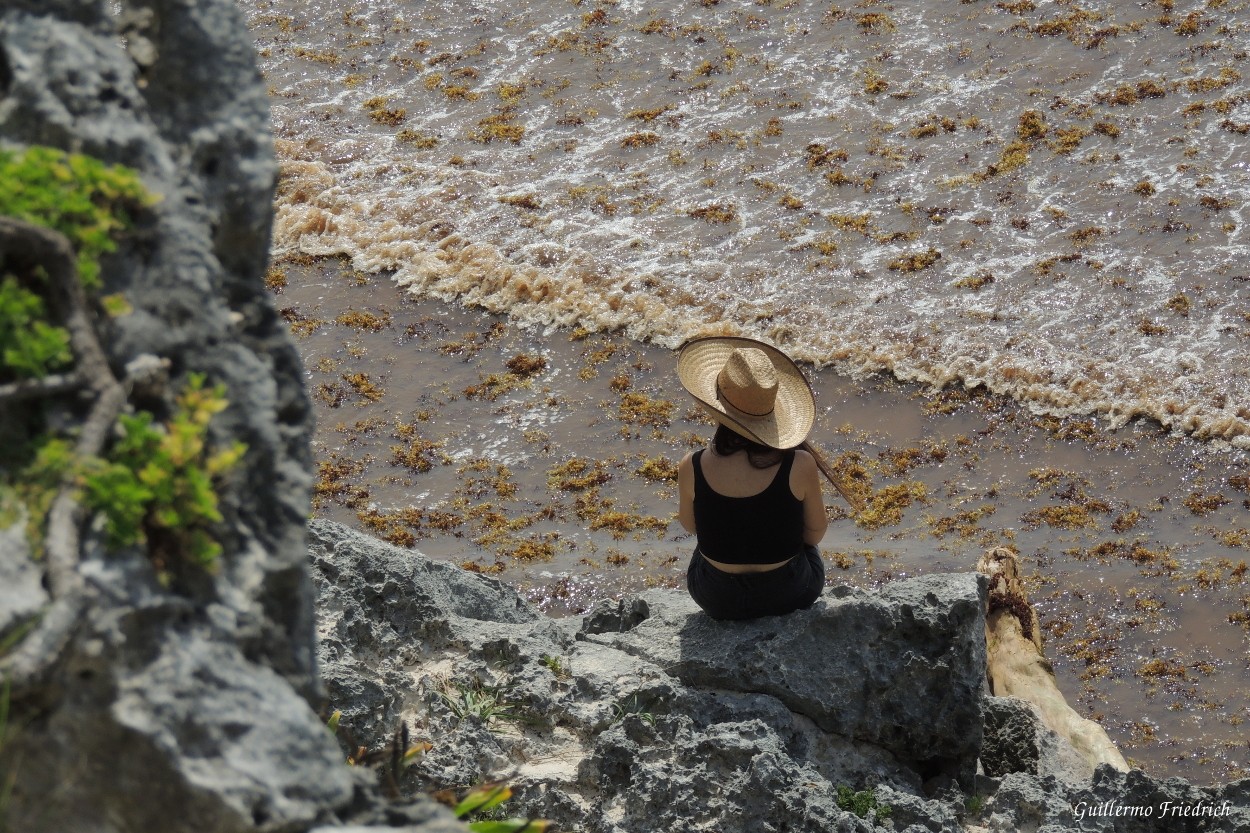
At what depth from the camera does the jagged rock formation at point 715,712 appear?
4.31 metres

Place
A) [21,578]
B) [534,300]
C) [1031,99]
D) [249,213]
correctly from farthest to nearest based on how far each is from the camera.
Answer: [1031,99] < [534,300] < [249,213] < [21,578]

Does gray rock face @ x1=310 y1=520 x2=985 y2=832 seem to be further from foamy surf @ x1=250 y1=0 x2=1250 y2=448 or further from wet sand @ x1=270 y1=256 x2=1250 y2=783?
foamy surf @ x1=250 y1=0 x2=1250 y2=448

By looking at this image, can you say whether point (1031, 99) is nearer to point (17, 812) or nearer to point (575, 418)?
point (575, 418)

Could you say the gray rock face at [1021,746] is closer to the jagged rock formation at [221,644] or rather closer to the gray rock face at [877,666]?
the gray rock face at [877,666]

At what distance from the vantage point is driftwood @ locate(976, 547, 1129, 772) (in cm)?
589

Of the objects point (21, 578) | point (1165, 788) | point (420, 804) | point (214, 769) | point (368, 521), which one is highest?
point (21, 578)

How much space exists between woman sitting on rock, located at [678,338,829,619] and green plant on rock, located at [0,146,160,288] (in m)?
3.02

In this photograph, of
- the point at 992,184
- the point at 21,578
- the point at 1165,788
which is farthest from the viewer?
the point at 992,184

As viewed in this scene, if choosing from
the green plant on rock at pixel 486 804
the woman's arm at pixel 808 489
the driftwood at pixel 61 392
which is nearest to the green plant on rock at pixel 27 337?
the driftwood at pixel 61 392

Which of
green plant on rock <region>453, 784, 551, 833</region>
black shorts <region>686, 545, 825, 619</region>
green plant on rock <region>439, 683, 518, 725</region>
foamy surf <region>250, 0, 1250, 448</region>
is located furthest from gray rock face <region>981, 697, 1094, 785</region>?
foamy surf <region>250, 0, 1250, 448</region>

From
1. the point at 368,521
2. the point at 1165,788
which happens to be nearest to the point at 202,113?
the point at 1165,788

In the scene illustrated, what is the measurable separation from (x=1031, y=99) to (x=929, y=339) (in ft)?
13.1

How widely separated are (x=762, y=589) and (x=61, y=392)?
3261 millimetres

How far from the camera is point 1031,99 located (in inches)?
512
